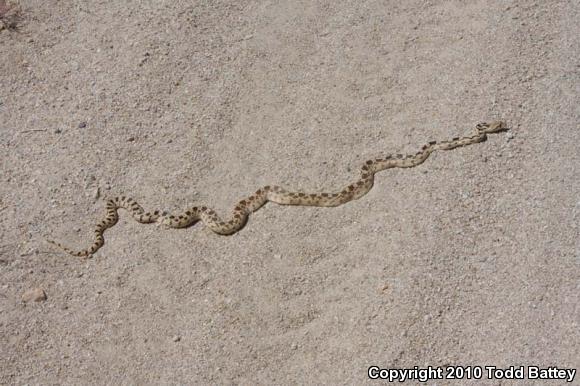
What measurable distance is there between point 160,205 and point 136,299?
5.16ft

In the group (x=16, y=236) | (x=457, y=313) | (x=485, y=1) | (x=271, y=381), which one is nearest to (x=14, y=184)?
(x=16, y=236)

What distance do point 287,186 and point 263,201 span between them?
412mm

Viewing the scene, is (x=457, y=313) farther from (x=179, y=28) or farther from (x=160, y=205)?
(x=179, y=28)

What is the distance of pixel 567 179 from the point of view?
361 inches

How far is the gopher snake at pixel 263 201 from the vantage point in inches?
363

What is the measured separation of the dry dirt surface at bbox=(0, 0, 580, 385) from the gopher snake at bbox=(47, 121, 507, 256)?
0.39 ft

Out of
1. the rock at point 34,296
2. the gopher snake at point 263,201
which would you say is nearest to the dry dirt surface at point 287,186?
the rock at point 34,296

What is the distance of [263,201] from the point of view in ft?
31.5

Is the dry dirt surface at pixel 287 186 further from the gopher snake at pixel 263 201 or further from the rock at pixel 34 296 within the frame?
the gopher snake at pixel 263 201

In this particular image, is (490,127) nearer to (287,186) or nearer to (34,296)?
(287,186)

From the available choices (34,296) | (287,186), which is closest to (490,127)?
(287,186)

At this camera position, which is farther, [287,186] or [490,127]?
[490,127]

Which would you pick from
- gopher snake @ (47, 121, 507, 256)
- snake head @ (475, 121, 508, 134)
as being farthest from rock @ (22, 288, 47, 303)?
snake head @ (475, 121, 508, 134)

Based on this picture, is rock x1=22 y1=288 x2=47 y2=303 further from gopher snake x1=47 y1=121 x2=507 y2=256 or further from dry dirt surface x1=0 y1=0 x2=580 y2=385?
gopher snake x1=47 y1=121 x2=507 y2=256
